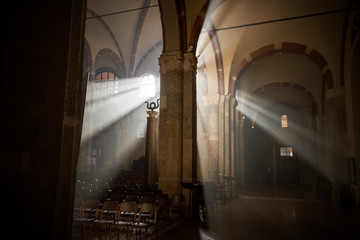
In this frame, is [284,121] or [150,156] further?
[284,121]

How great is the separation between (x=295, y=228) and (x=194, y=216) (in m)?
2.53

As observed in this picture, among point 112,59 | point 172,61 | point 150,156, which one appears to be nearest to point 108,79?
point 112,59

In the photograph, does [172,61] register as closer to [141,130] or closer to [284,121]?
[141,130]

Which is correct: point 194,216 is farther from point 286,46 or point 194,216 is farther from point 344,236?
point 286,46

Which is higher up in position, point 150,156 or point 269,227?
point 150,156

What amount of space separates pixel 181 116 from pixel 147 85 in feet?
42.3

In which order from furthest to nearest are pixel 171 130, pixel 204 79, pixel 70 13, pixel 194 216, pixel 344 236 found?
pixel 204 79
pixel 171 130
pixel 194 216
pixel 344 236
pixel 70 13

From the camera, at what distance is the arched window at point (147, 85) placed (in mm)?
20531

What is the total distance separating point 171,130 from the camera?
820cm

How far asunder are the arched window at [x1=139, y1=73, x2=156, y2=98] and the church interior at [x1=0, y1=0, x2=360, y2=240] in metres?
0.08

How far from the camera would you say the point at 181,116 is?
8.27 meters

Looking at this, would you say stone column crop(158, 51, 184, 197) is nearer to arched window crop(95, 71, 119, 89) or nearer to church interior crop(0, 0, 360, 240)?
church interior crop(0, 0, 360, 240)

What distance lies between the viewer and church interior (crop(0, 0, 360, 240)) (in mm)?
2648

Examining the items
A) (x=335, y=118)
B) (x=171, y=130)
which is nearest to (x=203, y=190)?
(x=171, y=130)
